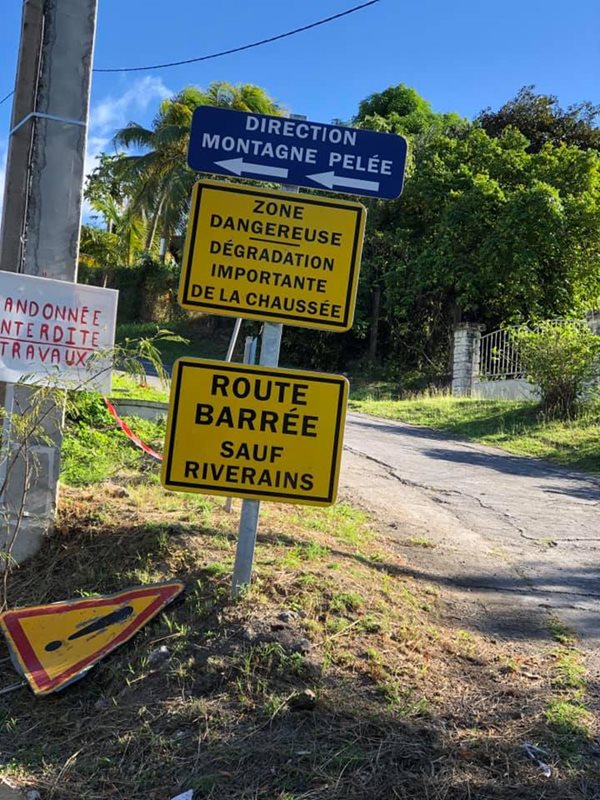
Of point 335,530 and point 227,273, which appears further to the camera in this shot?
point 335,530

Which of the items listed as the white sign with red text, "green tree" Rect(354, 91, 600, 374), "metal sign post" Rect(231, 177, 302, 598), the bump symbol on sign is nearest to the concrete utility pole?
the white sign with red text

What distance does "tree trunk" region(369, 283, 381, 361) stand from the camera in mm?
24875

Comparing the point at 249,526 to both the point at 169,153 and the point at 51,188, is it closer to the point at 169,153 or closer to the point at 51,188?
the point at 51,188

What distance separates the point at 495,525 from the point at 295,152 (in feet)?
12.4

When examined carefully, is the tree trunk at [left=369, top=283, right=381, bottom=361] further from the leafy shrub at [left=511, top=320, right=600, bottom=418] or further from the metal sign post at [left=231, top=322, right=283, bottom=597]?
the metal sign post at [left=231, top=322, right=283, bottom=597]

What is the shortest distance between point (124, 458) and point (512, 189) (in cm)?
1660

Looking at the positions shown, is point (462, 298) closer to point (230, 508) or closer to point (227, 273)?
point (230, 508)

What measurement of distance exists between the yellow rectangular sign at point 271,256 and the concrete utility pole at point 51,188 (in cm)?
137

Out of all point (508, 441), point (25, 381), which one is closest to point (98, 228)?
point (508, 441)

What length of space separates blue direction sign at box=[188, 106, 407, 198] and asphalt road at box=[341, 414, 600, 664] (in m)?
2.38

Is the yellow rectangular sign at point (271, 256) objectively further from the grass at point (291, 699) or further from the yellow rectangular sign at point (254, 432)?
the grass at point (291, 699)

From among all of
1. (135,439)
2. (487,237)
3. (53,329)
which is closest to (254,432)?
(53,329)

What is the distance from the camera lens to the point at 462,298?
2009 centimetres

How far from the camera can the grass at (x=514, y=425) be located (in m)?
10.2
